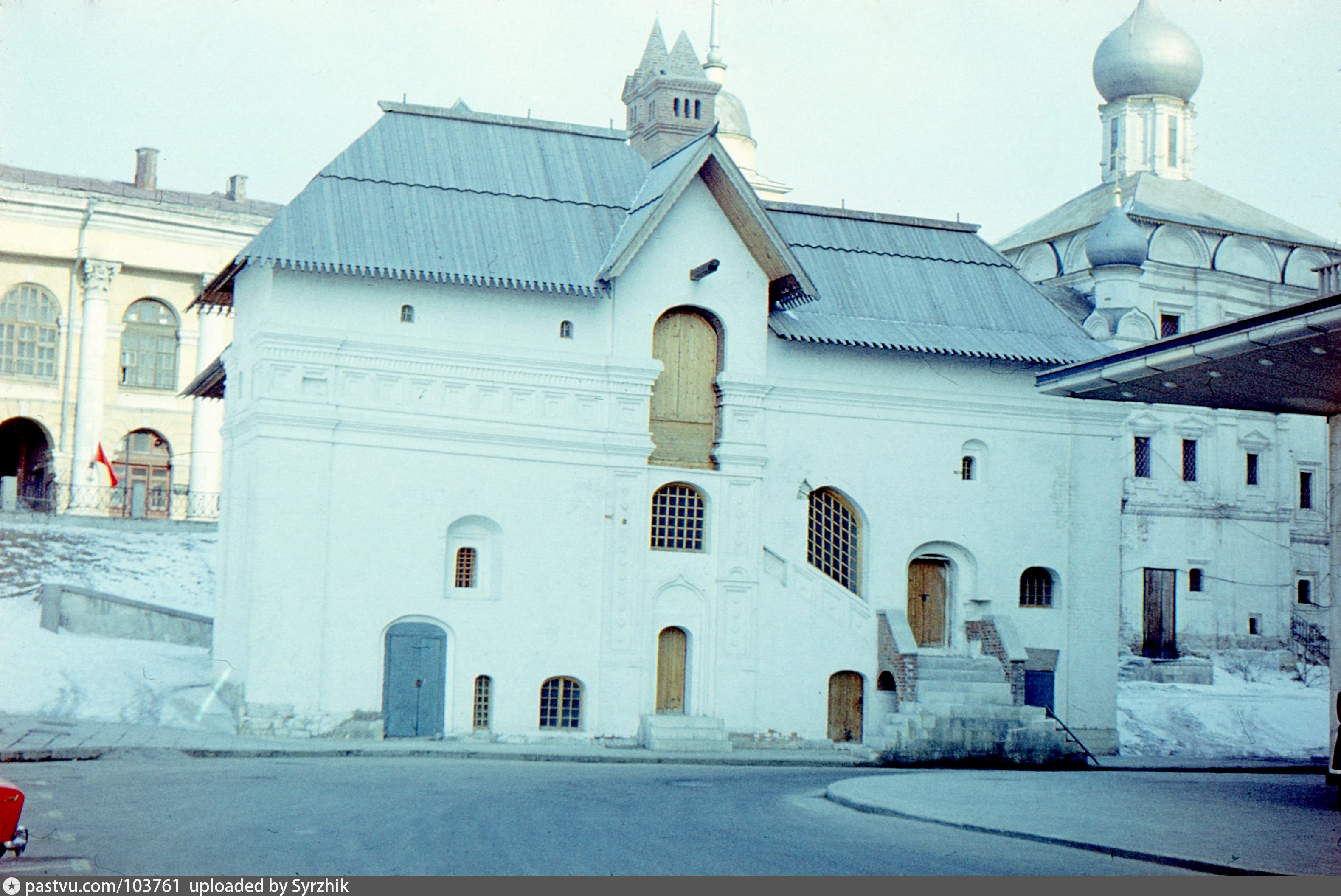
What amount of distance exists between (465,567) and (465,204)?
263 inches

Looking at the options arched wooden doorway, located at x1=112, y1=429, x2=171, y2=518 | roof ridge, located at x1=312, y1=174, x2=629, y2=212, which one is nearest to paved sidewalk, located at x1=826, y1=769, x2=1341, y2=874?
roof ridge, located at x1=312, y1=174, x2=629, y2=212

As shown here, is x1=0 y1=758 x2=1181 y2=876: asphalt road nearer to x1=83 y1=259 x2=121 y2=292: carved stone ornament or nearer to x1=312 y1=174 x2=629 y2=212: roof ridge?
x1=312 y1=174 x2=629 y2=212: roof ridge

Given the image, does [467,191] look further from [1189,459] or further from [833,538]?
[1189,459]

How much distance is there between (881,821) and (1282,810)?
17.2 ft

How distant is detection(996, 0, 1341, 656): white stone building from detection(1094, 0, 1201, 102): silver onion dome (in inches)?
2.1

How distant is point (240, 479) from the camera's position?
2772cm

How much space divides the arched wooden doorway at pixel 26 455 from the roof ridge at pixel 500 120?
2200 centimetres

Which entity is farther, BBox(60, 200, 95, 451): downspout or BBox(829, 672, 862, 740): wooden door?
BBox(60, 200, 95, 451): downspout

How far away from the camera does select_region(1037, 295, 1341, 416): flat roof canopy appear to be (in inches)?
696

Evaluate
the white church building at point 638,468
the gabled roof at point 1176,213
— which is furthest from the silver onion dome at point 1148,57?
the white church building at point 638,468

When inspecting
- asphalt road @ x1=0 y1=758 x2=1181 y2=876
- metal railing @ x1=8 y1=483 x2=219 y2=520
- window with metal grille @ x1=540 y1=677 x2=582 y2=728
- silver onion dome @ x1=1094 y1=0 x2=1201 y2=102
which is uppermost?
silver onion dome @ x1=1094 y1=0 x2=1201 y2=102

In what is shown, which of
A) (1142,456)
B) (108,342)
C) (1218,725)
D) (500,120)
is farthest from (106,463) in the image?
(1142,456)

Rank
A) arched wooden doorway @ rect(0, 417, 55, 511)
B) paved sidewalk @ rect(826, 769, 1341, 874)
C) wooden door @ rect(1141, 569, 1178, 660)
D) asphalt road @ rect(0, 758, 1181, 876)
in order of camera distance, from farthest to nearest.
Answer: wooden door @ rect(1141, 569, 1178, 660) → arched wooden doorway @ rect(0, 417, 55, 511) → paved sidewalk @ rect(826, 769, 1341, 874) → asphalt road @ rect(0, 758, 1181, 876)

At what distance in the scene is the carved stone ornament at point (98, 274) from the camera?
1763 inches
